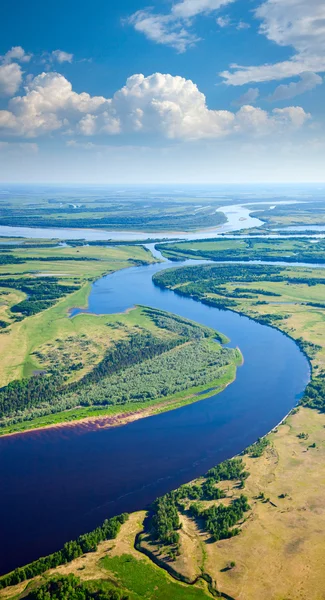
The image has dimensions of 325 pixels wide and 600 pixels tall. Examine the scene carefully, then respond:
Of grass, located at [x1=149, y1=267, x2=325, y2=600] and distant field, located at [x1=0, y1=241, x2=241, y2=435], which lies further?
distant field, located at [x1=0, y1=241, x2=241, y2=435]

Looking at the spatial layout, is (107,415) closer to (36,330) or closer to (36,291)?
(36,330)

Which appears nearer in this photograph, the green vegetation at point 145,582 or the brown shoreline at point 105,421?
the green vegetation at point 145,582

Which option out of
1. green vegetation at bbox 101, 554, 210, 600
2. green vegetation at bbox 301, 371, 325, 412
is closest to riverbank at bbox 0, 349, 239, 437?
green vegetation at bbox 301, 371, 325, 412

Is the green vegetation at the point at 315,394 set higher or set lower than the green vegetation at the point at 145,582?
higher

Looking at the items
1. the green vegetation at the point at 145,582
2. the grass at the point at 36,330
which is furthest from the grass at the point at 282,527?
the grass at the point at 36,330

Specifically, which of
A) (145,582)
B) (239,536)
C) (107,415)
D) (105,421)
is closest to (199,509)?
(239,536)

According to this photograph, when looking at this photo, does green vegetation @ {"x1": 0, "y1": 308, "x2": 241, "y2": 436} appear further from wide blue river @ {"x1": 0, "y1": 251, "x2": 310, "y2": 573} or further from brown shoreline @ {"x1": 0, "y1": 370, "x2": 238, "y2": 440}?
wide blue river @ {"x1": 0, "y1": 251, "x2": 310, "y2": 573}

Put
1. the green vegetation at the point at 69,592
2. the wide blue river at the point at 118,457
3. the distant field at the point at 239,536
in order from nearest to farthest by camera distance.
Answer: the green vegetation at the point at 69,592 → the distant field at the point at 239,536 → the wide blue river at the point at 118,457

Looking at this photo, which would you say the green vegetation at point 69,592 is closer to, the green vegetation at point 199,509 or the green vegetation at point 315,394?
the green vegetation at point 199,509

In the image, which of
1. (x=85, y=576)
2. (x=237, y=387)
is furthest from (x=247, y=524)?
(x=237, y=387)

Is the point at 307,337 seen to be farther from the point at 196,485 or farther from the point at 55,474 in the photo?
the point at 55,474
